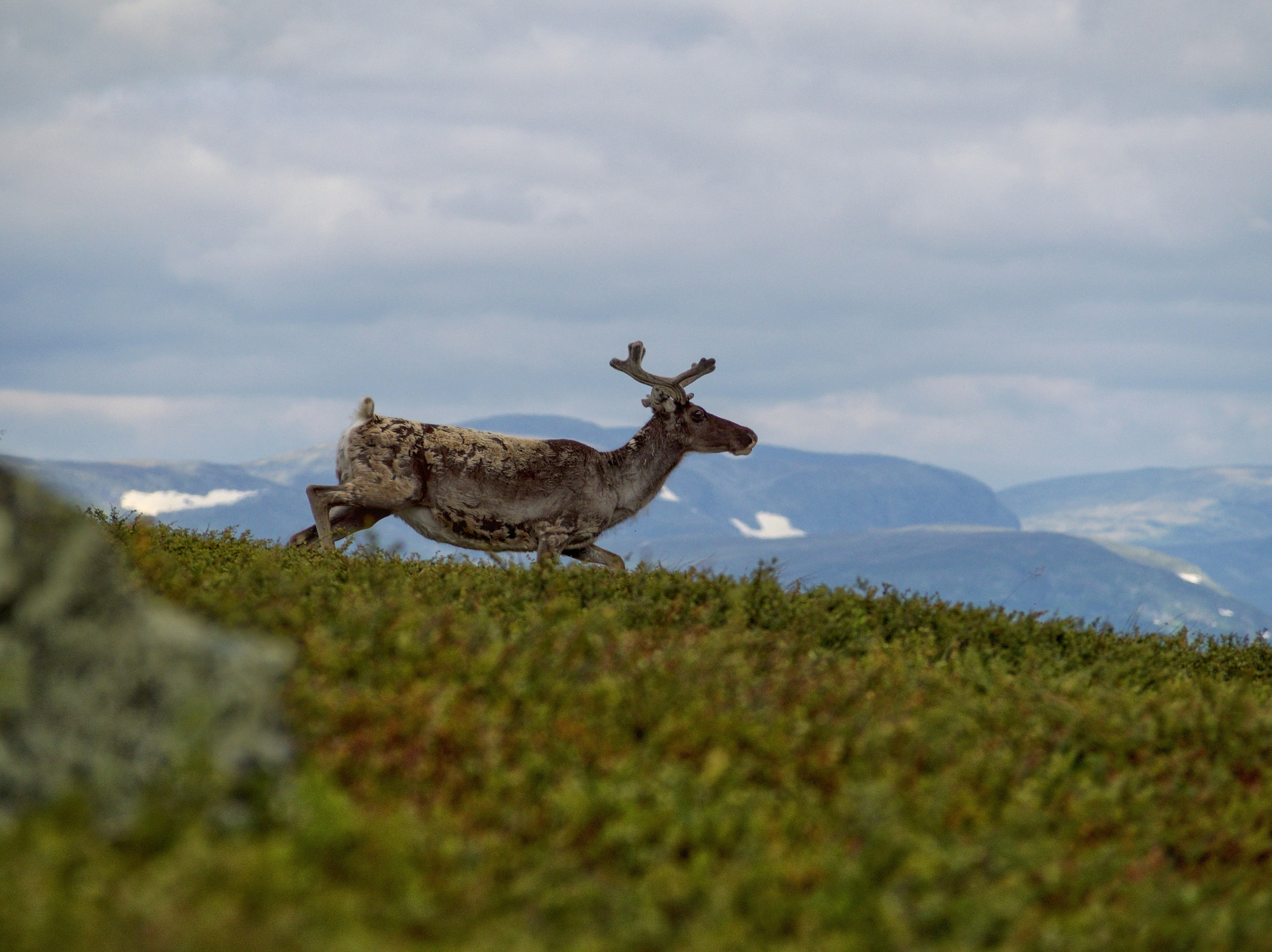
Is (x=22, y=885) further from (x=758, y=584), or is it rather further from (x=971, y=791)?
(x=758, y=584)

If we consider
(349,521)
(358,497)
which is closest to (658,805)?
(358,497)

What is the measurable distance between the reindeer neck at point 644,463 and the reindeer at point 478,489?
20 millimetres

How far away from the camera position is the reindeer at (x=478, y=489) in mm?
14766

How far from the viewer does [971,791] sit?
21.7 feet

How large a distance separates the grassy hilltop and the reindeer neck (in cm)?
624

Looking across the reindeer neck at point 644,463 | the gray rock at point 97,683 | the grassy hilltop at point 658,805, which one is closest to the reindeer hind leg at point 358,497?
the reindeer neck at point 644,463

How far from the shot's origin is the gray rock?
16.4 ft

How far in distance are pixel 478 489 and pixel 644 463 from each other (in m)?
2.24

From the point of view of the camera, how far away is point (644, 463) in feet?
53.3

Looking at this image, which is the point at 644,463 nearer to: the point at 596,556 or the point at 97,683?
the point at 596,556

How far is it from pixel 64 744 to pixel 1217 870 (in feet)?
17.2

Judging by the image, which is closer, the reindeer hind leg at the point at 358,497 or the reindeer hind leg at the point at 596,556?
the reindeer hind leg at the point at 358,497

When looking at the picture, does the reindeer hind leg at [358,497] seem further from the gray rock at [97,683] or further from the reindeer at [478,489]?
the gray rock at [97,683]

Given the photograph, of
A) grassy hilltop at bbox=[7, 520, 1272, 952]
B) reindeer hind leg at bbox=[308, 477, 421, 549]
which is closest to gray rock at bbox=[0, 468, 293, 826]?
grassy hilltop at bbox=[7, 520, 1272, 952]
